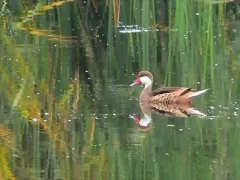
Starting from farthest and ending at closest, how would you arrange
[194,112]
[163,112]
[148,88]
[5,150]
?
[148,88], [163,112], [194,112], [5,150]

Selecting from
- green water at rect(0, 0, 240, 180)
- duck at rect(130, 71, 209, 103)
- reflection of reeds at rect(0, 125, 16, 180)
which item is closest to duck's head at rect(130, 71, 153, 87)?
duck at rect(130, 71, 209, 103)

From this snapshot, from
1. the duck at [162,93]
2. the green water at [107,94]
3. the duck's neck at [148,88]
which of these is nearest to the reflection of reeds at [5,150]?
the green water at [107,94]

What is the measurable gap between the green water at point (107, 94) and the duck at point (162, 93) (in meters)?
0.13

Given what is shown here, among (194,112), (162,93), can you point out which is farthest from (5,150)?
(162,93)

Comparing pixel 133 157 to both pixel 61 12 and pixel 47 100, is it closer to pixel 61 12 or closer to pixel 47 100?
pixel 47 100

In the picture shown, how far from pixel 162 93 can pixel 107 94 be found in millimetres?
518

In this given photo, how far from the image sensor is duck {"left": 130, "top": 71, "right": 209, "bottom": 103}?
8.74 metres

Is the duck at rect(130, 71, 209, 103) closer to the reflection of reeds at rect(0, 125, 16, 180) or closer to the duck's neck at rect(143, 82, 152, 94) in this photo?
the duck's neck at rect(143, 82, 152, 94)

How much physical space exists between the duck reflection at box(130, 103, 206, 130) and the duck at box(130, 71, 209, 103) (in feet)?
0.17

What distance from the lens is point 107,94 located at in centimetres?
909

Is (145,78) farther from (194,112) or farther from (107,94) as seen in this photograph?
(194,112)

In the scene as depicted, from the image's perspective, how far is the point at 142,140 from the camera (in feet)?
24.3

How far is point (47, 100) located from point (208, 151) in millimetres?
2185

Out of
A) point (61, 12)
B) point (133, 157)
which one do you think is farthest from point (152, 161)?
point (61, 12)
